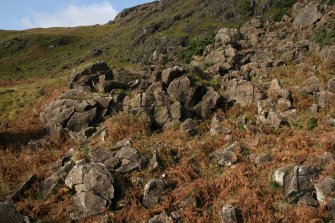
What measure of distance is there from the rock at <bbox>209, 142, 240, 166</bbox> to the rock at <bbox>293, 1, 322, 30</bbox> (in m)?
25.1

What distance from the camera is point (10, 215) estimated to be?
1755cm

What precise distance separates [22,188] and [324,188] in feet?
46.4

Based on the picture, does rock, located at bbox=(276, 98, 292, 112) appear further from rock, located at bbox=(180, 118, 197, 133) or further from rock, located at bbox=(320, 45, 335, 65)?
rock, located at bbox=(320, 45, 335, 65)

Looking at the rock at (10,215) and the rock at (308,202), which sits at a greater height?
the rock at (10,215)

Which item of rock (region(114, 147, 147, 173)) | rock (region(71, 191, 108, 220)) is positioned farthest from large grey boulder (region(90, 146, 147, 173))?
rock (region(71, 191, 108, 220))

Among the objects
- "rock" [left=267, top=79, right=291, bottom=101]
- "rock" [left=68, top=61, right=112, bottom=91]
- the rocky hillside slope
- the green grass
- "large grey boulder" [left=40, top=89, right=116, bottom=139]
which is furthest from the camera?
"rock" [left=68, top=61, right=112, bottom=91]

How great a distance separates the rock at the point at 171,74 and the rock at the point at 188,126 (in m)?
5.24

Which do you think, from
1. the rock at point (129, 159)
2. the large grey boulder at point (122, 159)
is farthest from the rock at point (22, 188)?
the rock at point (129, 159)

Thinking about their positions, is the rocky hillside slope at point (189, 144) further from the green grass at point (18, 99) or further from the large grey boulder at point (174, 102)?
the green grass at point (18, 99)

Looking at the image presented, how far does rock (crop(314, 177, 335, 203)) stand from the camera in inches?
663

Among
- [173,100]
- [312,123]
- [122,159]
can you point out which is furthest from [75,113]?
[312,123]

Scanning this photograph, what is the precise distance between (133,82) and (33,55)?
54434mm

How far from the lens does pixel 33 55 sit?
8119cm

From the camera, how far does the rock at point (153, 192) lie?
18531 mm
